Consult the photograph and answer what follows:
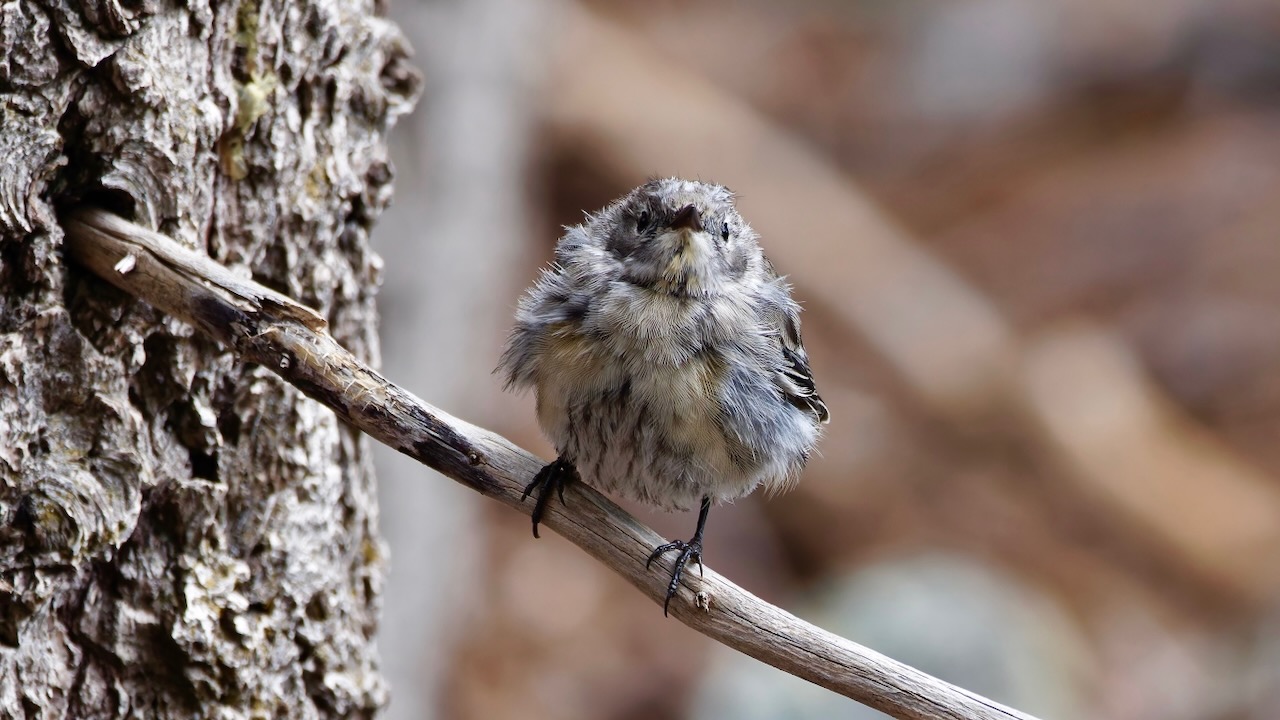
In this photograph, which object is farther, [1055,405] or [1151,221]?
[1151,221]

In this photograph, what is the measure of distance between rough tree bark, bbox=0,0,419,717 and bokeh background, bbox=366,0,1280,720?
3.69 metres

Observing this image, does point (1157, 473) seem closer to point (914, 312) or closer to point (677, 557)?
point (914, 312)

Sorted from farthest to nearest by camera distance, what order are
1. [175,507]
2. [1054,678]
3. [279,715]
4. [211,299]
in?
[1054,678]
[279,715]
[175,507]
[211,299]

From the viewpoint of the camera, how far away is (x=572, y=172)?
32.1 ft

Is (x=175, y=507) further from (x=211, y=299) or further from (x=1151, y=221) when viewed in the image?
(x=1151, y=221)

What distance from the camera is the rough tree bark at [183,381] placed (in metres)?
2.53

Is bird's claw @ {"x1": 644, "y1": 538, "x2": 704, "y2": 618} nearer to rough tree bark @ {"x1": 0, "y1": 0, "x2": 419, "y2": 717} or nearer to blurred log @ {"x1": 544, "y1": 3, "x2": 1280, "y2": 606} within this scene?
rough tree bark @ {"x1": 0, "y1": 0, "x2": 419, "y2": 717}

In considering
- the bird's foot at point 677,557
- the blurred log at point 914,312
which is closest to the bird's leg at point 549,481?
the bird's foot at point 677,557

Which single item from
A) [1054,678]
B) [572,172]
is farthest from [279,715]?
[572,172]

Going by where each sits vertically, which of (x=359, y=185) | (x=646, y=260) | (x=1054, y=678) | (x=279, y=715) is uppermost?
(x=1054, y=678)

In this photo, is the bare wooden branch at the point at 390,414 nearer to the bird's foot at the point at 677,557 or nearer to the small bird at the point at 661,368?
the bird's foot at the point at 677,557

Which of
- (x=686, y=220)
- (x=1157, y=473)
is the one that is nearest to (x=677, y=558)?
(x=686, y=220)

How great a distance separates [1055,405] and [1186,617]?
1.98 m

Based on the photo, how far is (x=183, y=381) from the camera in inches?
110
